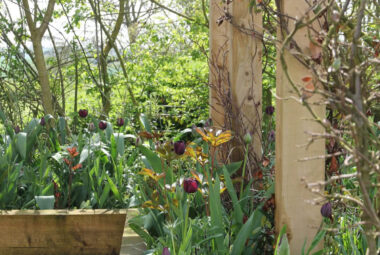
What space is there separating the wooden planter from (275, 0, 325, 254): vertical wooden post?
1183mm

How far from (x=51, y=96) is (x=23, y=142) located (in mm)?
1700

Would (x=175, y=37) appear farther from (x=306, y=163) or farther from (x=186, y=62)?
(x=306, y=163)

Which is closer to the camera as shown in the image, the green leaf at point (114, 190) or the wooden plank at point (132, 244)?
the wooden plank at point (132, 244)

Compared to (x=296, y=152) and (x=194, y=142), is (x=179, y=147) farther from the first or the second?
(x=194, y=142)

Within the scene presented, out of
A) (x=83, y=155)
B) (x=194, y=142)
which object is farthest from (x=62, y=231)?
(x=194, y=142)

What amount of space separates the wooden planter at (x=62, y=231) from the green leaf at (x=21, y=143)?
0.55m

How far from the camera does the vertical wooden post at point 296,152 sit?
1852mm

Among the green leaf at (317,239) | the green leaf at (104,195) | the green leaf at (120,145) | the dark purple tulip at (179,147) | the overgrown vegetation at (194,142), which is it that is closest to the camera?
the overgrown vegetation at (194,142)

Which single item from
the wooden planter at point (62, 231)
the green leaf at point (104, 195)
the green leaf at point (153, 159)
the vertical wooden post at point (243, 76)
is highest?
the vertical wooden post at point (243, 76)

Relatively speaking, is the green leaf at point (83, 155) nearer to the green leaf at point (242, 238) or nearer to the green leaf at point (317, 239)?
the green leaf at point (242, 238)

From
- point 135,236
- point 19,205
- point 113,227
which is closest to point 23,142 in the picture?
point 19,205

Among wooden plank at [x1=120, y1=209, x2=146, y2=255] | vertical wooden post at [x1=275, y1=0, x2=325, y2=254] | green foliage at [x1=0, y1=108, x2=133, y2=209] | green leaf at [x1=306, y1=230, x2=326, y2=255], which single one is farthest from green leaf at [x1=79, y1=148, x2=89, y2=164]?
green leaf at [x1=306, y1=230, x2=326, y2=255]

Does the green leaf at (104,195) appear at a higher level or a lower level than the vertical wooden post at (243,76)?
lower

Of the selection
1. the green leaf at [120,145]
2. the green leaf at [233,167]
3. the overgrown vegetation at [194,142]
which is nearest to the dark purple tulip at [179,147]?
the overgrown vegetation at [194,142]
